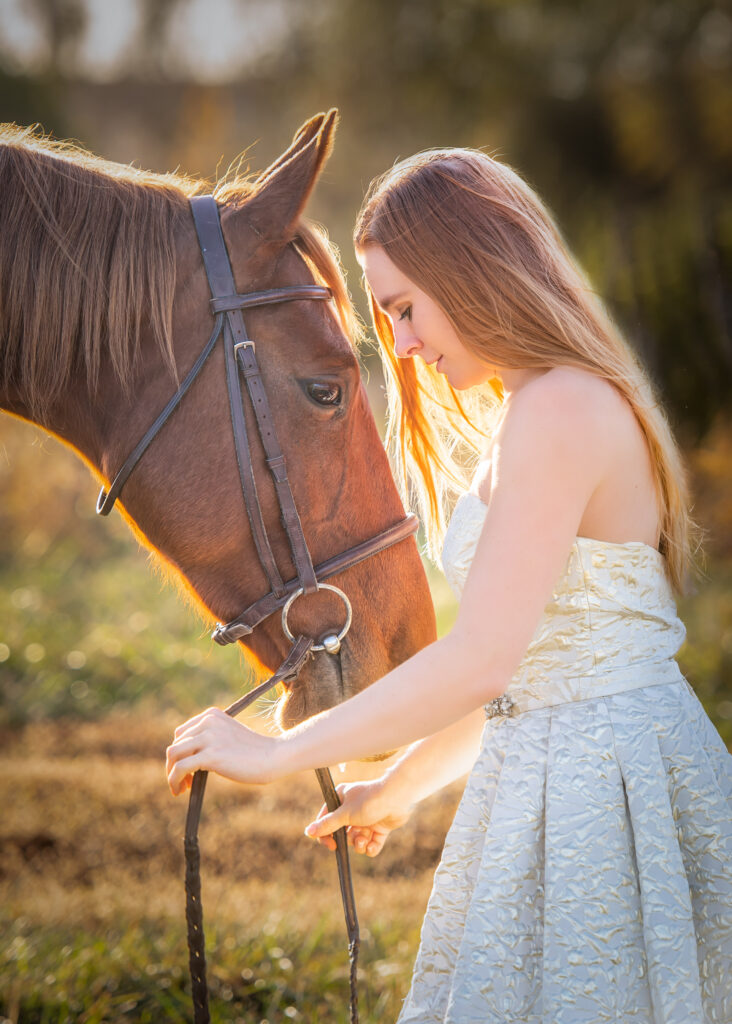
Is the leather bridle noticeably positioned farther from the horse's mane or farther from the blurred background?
the blurred background

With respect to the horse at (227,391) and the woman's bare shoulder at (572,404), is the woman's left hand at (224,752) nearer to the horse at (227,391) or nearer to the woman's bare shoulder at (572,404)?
the horse at (227,391)

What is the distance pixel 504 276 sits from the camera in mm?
1521

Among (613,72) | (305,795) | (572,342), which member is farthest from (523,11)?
(572,342)

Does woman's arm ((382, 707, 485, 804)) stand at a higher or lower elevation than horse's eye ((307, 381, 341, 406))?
lower

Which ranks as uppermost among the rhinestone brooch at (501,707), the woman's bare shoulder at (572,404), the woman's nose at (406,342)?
the woman's nose at (406,342)

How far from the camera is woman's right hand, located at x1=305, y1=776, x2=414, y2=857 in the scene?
5.62 feet

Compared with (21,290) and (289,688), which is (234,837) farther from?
(21,290)

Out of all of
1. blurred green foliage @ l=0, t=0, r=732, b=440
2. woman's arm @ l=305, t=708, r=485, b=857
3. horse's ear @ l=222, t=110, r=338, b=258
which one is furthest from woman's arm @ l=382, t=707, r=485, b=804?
blurred green foliage @ l=0, t=0, r=732, b=440

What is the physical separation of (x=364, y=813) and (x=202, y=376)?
103 cm

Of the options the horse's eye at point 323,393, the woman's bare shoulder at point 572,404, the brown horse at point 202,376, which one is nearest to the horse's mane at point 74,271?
the brown horse at point 202,376

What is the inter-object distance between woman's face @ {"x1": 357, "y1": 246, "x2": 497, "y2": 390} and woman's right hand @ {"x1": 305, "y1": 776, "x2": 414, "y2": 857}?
34.8 inches

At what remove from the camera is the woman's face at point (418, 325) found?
1.60 metres

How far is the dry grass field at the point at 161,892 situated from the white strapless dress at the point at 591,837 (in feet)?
2.03

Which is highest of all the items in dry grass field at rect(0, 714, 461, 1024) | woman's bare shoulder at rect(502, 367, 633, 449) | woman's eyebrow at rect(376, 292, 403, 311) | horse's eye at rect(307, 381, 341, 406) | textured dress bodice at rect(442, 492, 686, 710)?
woman's eyebrow at rect(376, 292, 403, 311)
